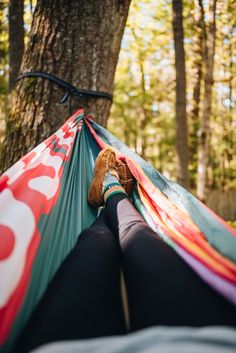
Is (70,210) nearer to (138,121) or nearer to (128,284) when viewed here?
(128,284)

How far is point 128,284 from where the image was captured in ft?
2.66

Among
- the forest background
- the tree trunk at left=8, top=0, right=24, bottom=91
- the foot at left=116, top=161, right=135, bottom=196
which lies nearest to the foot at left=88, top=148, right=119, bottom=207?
the foot at left=116, top=161, right=135, bottom=196

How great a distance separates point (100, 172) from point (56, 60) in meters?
0.63

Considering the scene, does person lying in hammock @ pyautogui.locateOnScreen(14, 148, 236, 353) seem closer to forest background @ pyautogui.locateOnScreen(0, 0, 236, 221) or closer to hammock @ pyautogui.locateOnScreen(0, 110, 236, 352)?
hammock @ pyautogui.locateOnScreen(0, 110, 236, 352)

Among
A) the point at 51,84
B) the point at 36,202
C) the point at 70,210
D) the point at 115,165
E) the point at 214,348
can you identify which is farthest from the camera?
the point at 115,165

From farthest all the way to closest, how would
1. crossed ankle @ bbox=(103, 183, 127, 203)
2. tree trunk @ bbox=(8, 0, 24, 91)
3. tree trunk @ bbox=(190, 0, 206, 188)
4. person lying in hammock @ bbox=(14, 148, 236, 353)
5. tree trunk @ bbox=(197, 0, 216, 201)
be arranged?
tree trunk @ bbox=(190, 0, 206, 188)
tree trunk @ bbox=(197, 0, 216, 201)
tree trunk @ bbox=(8, 0, 24, 91)
crossed ankle @ bbox=(103, 183, 127, 203)
person lying in hammock @ bbox=(14, 148, 236, 353)

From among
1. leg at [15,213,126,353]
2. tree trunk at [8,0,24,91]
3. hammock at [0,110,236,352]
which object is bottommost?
leg at [15,213,126,353]

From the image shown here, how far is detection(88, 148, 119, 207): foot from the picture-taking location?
4.85 ft

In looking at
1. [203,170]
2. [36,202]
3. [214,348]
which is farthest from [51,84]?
[203,170]

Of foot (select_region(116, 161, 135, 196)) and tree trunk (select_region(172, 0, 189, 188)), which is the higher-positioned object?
tree trunk (select_region(172, 0, 189, 188))

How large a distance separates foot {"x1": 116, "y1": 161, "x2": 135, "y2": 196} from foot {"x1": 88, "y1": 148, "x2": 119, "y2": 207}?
1.3 inches

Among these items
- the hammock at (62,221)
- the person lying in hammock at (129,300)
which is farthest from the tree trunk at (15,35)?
the person lying in hammock at (129,300)

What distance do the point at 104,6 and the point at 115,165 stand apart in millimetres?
850

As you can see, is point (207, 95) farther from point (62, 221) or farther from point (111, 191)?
point (62, 221)
